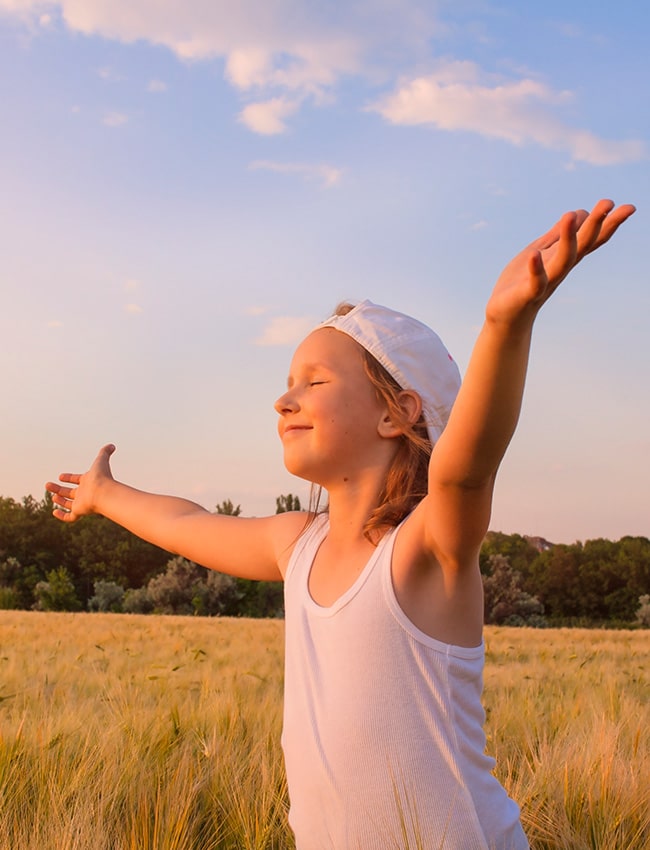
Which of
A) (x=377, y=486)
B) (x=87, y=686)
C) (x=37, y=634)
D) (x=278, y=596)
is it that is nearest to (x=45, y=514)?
(x=278, y=596)

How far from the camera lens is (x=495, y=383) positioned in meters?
1.40

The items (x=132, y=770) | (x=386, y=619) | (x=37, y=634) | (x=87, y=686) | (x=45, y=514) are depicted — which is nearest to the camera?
(x=386, y=619)

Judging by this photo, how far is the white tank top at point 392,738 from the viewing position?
5.96 feet

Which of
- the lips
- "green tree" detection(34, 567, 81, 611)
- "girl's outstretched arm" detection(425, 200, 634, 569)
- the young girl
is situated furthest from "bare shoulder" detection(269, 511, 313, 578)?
"green tree" detection(34, 567, 81, 611)

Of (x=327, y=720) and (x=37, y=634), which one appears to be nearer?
(x=327, y=720)

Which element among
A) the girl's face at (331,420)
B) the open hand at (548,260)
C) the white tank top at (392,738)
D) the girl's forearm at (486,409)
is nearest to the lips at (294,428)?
the girl's face at (331,420)

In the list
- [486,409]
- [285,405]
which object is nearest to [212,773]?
[285,405]

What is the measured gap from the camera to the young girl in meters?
1.66

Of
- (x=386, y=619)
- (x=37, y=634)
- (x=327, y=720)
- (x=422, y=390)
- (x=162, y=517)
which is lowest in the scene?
(x=37, y=634)

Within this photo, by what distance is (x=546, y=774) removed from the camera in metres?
2.52

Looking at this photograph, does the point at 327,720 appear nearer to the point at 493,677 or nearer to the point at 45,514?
the point at 493,677

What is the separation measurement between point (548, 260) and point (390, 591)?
0.83m

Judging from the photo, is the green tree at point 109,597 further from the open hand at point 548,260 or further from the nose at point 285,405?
the open hand at point 548,260

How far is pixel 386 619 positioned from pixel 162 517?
111cm
